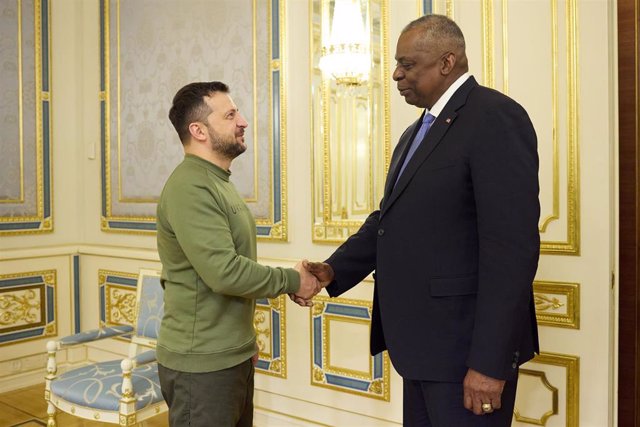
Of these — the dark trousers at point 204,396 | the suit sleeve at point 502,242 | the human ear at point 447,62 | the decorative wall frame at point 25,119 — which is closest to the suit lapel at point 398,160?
the human ear at point 447,62

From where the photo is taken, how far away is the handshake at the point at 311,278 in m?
2.15

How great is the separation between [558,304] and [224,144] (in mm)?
1456

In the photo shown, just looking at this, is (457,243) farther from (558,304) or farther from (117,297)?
(117,297)

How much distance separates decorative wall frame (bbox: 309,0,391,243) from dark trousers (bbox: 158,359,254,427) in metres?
1.19

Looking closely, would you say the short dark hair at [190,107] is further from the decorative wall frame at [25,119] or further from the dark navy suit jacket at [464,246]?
the decorative wall frame at [25,119]

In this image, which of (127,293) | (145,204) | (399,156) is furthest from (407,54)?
(127,293)

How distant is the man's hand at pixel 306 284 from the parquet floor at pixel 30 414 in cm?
160

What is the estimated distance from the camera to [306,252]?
3145mm

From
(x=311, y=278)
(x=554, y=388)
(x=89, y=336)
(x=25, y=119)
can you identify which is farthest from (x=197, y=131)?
(x=25, y=119)

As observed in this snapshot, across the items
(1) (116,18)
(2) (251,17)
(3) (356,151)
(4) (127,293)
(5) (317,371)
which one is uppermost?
(1) (116,18)

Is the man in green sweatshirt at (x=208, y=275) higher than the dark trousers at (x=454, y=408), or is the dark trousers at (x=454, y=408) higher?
the man in green sweatshirt at (x=208, y=275)

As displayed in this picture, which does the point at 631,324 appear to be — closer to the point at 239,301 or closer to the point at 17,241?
the point at 239,301

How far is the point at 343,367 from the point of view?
9.87ft

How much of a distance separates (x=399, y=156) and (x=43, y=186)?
3.19m
